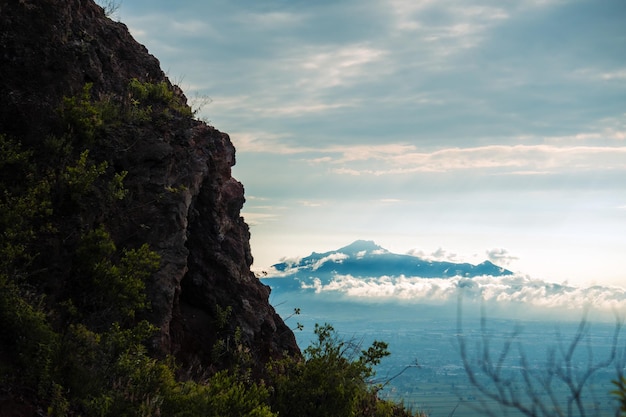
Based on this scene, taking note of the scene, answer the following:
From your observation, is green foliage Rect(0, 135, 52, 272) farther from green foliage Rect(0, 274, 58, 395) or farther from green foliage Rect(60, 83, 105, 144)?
green foliage Rect(60, 83, 105, 144)

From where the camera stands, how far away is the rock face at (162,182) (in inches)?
512

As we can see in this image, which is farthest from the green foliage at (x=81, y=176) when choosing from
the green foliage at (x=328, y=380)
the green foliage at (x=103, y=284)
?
the green foliage at (x=328, y=380)

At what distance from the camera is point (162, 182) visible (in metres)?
14.0

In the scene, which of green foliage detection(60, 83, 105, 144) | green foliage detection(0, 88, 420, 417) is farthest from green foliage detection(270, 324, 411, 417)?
green foliage detection(60, 83, 105, 144)

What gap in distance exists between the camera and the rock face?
42.7ft

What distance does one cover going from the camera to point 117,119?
567 inches

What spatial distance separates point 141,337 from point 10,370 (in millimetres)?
2452

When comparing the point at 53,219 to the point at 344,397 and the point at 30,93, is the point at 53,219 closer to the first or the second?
the point at 30,93

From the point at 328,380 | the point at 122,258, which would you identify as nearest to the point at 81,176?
the point at 122,258

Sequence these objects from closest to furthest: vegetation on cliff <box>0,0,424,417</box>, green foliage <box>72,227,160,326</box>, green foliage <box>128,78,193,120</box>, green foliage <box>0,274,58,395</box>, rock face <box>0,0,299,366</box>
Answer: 1. green foliage <box>0,274,58,395</box>
2. vegetation on cliff <box>0,0,424,417</box>
3. green foliage <box>72,227,160,326</box>
4. rock face <box>0,0,299,366</box>
5. green foliage <box>128,78,193,120</box>

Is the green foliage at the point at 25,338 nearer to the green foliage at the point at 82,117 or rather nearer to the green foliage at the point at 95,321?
the green foliage at the point at 95,321

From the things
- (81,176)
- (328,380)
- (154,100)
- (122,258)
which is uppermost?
(154,100)

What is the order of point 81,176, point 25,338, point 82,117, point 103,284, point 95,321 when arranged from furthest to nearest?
point 82,117 → point 81,176 → point 103,284 → point 95,321 → point 25,338

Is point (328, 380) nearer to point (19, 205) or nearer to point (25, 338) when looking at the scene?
point (25, 338)
